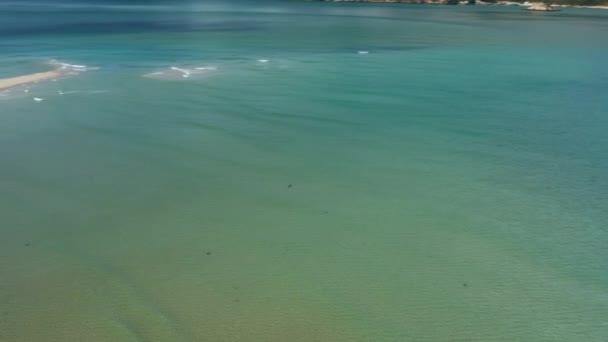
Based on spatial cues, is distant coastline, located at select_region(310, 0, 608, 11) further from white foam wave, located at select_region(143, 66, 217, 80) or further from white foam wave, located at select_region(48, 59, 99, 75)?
white foam wave, located at select_region(48, 59, 99, 75)

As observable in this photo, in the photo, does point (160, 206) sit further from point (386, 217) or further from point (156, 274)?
point (386, 217)

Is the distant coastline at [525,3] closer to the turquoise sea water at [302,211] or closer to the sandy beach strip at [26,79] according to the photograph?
the turquoise sea water at [302,211]

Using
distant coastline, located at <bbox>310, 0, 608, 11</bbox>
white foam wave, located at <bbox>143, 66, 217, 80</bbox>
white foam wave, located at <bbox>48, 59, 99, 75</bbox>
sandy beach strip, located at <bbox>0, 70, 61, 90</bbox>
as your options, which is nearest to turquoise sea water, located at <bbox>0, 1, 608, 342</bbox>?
sandy beach strip, located at <bbox>0, 70, 61, 90</bbox>

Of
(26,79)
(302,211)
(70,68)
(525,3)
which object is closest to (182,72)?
(70,68)

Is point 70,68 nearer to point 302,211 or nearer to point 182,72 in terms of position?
point 182,72

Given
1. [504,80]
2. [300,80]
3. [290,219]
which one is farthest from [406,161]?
[504,80]
